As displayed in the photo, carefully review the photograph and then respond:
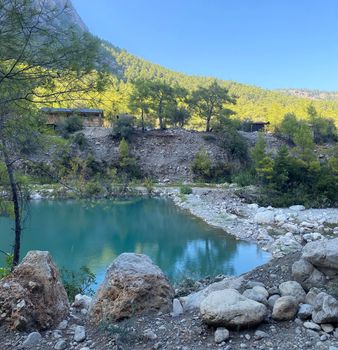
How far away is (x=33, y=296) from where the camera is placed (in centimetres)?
395

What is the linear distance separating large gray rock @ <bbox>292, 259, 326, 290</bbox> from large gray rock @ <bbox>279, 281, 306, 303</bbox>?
0.55ft

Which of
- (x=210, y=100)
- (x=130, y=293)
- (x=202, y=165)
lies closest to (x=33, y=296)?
(x=130, y=293)

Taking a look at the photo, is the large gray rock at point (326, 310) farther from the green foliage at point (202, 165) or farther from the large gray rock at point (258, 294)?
the green foliage at point (202, 165)

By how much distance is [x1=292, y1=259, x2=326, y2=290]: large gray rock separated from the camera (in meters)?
4.15

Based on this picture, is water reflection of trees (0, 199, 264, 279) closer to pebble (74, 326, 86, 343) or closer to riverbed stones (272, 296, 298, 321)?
pebble (74, 326, 86, 343)

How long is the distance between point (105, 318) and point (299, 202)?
17.8 metres

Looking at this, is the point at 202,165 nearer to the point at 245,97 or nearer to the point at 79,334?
the point at 79,334

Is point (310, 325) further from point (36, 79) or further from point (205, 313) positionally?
point (36, 79)

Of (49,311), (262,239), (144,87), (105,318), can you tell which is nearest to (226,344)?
(105,318)

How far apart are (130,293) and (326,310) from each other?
1968 millimetres

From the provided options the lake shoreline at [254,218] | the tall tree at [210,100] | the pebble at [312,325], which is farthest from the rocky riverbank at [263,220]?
the tall tree at [210,100]

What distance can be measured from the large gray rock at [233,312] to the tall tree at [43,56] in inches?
105

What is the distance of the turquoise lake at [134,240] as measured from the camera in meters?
10.9

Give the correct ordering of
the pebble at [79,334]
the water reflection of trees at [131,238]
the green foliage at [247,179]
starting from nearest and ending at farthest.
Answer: the pebble at [79,334], the water reflection of trees at [131,238], the green foliage at [247,179]
